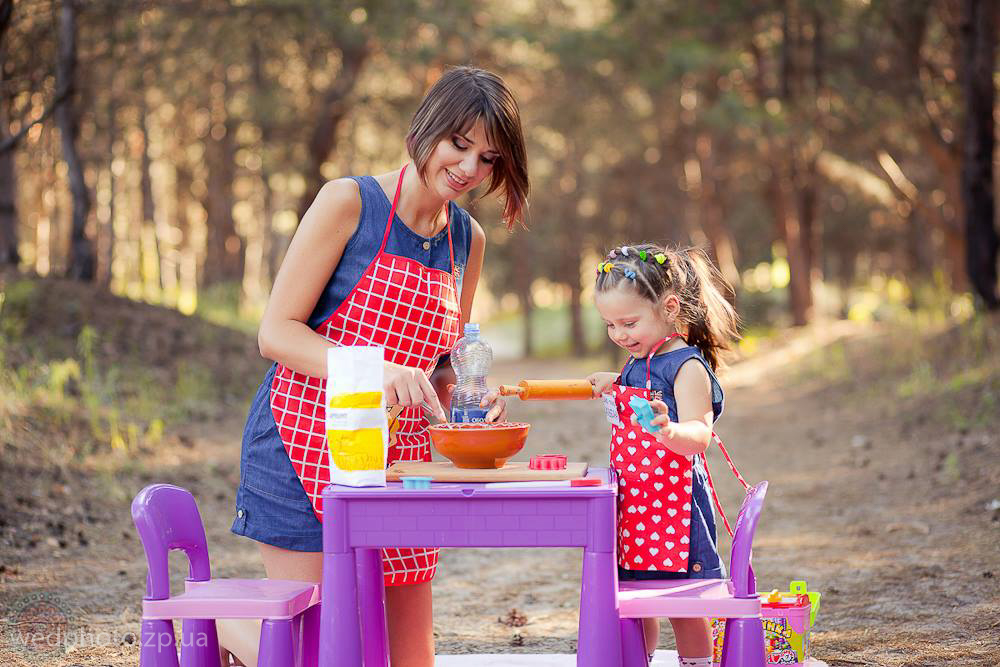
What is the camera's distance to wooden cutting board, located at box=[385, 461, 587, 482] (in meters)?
3.25

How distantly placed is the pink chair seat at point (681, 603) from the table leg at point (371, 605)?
28.2 inches

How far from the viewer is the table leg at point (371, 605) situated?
139 inches

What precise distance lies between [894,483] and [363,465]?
6945 millimetres

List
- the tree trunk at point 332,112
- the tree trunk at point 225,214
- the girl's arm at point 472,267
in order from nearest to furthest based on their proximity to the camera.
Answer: the girl's arm at point 472,267, the tree trunk at point 332,112, the tree trunk at point 225,214

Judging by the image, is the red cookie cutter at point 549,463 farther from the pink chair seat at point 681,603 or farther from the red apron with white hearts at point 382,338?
the red apron with white hearts at point 382,338

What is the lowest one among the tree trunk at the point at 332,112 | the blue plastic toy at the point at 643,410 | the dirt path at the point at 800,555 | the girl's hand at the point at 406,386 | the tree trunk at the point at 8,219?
the dirt path at the point at 800,555

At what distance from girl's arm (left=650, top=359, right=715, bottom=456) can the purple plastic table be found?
0.37 metres

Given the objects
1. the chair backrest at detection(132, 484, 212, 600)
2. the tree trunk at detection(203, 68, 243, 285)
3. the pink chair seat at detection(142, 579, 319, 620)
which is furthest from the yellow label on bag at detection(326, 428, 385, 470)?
the tree trunk at detection(203, 68, 243, 285)

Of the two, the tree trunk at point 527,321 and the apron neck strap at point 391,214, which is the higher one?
the tree trunk at point 527,321

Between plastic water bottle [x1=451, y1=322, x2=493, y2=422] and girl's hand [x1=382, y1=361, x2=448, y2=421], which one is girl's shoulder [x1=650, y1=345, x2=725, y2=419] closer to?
plastic water bottle [x1=451, y1=322, x2=493, y2=422]

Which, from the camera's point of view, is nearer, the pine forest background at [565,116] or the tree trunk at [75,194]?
the tree trunk at [75,194]

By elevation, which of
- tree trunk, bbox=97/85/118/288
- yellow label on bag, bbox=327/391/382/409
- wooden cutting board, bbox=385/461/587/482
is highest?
tree trunk, bbox=97/85/118/288

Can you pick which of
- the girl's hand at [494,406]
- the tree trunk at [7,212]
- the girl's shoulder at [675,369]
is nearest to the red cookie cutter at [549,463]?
the girl's hand at [494,406]

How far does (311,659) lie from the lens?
3730mm
